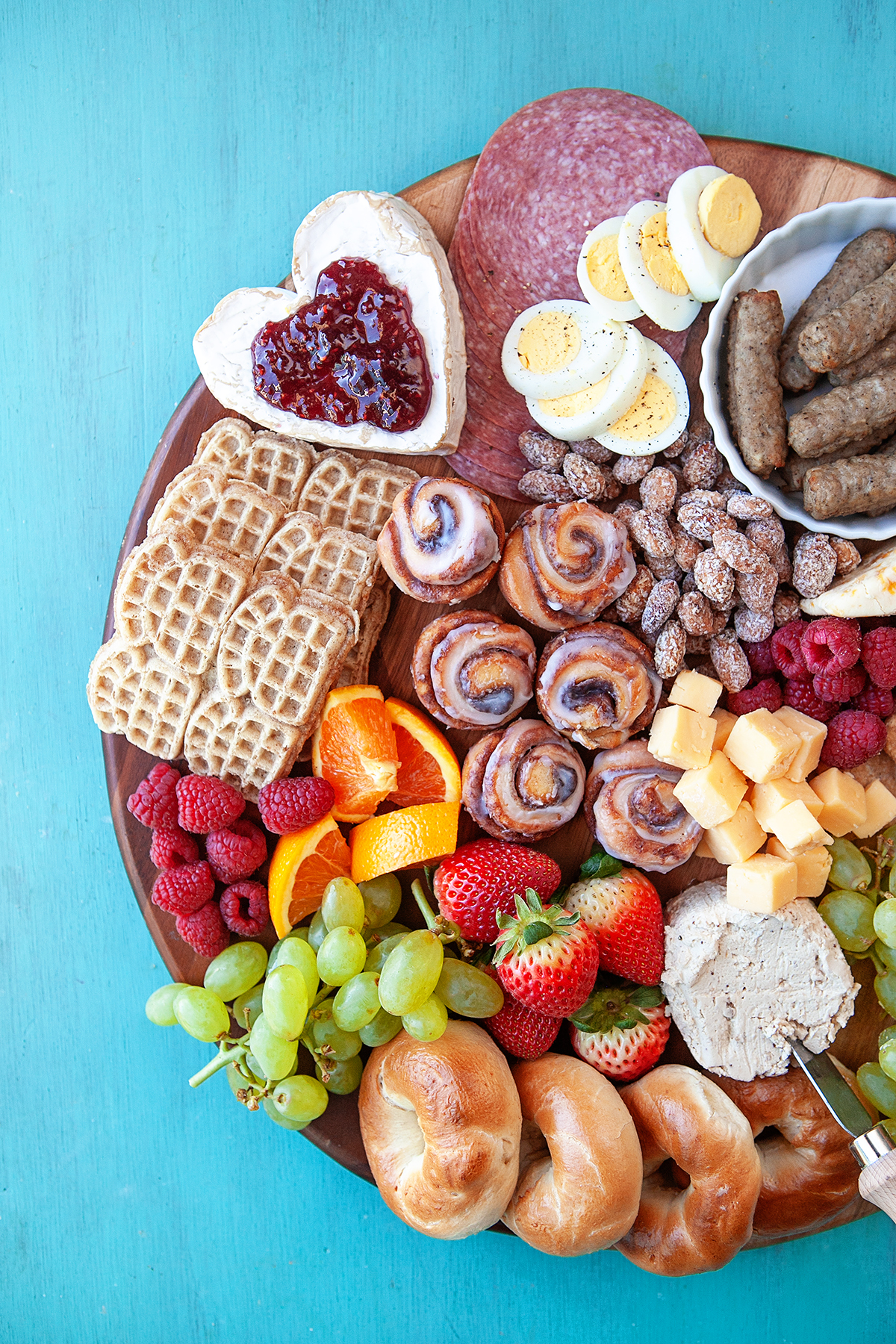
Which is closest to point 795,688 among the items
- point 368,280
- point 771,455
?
point 771,455

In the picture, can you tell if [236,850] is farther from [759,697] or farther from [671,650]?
[759,697]

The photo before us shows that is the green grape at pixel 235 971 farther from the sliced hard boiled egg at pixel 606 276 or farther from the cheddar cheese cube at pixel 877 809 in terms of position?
the sliced hard boiled egg at pixel 606 276

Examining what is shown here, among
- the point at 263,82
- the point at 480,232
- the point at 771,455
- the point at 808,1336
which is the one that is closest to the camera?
the point at 771,455

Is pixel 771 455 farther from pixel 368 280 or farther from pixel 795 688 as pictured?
pixel 368 280

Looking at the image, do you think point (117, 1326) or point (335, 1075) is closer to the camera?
point (335, 1075)

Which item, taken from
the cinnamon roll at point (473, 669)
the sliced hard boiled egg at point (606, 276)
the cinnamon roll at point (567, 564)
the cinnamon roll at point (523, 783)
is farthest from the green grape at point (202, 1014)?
the sliced hard boiled egg at point (606, 276)
